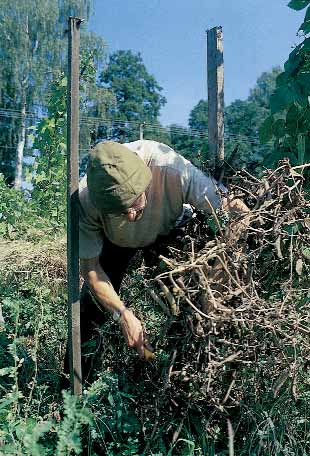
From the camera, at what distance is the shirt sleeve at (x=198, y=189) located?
102 inches

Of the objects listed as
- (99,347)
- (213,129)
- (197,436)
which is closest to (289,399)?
(197,436)

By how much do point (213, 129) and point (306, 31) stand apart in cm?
115

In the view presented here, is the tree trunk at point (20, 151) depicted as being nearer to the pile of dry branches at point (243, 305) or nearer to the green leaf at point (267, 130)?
the green leaf at point (267, 130)

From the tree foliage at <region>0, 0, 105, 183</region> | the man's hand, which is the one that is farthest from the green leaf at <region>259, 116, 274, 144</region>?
the tree foliage at <region>0, 0, 105, 183</region>

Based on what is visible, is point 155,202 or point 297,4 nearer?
point 155,202

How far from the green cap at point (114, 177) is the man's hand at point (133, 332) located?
446mm

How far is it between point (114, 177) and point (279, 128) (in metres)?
1.03

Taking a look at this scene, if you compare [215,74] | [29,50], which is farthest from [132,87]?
[215,74]

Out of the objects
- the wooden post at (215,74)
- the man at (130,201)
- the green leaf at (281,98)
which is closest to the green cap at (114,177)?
the man at (130,201)

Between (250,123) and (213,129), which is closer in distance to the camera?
(213,129)

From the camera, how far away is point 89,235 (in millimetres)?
2814

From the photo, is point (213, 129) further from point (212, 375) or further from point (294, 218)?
point (212, 375)

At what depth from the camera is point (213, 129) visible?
4.03 meters

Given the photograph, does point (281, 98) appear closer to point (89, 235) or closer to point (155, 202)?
point (155, 202)
